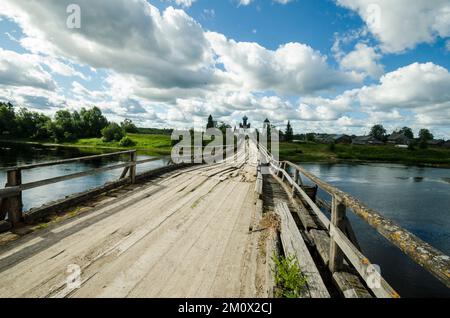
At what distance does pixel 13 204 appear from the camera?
4.46 m

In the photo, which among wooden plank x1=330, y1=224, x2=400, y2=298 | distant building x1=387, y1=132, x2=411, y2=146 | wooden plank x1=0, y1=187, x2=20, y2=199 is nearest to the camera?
wooden plank x1=330, y1=224, x2=400, y2=298

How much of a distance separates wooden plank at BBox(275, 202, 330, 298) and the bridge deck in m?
0.49

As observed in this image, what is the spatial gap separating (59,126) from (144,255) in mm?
100224

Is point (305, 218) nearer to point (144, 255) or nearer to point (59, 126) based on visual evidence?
point (144, 255)

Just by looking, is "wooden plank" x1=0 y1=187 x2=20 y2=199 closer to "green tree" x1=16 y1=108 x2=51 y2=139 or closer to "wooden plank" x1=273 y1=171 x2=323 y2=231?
"wooden plank" x1=273 y1=171 x2=323 y2=231

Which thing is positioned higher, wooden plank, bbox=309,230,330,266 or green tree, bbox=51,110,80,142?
green tree, bbox=51,110,80,142

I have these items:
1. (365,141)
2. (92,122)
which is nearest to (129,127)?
(92,122)

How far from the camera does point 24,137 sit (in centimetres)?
9106

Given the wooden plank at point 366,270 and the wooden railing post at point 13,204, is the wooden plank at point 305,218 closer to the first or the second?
the wooden plank at point 366,270

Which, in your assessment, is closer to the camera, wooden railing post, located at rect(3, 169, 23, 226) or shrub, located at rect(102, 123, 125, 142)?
wooden railing post, located at rect(3, 169, 23, 226)

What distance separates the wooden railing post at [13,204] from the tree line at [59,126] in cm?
7789

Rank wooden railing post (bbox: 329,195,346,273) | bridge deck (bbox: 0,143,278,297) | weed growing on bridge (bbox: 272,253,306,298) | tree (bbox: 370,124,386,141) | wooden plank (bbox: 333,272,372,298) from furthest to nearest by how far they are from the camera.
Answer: tree (bbox: 370,124,386,141)
wooden railing post (bbox: 329,195,346,273)
bridge deck (bbox: 0,143,278,297)
weed growing on bridge (bbox: 272,253,306,298)
wooden plank (bbox: 333,272,372,298)

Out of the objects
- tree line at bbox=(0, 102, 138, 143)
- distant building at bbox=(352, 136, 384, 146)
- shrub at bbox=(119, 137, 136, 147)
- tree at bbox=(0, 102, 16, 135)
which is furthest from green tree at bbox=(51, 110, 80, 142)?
distant building at bbox=(352, 136, 384, 146)

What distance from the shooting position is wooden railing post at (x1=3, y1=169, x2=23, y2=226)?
14.5 feet
